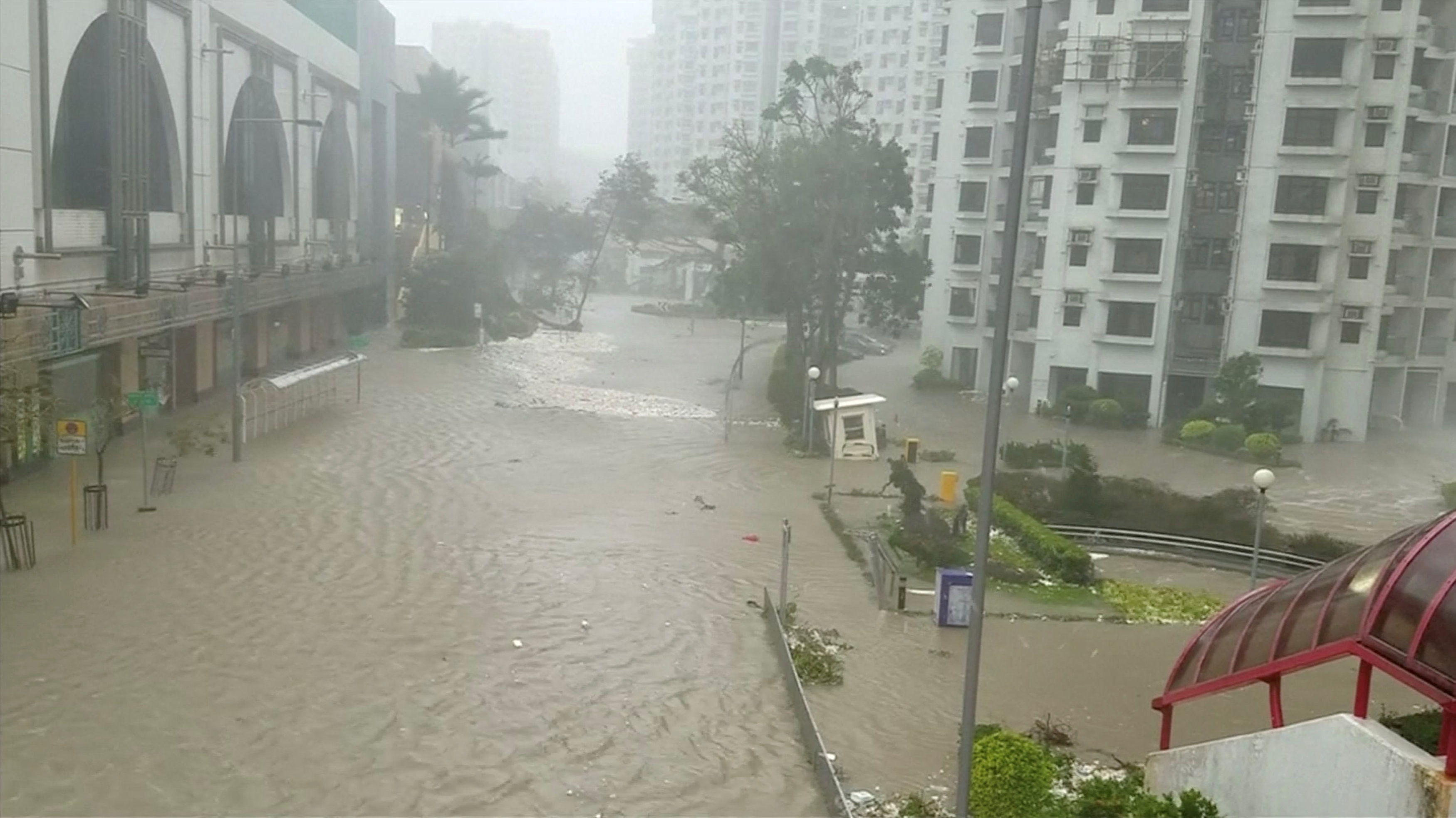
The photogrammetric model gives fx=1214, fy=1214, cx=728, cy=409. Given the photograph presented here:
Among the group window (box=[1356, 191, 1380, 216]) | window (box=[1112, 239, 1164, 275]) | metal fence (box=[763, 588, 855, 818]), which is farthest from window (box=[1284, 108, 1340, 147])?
metal fence (box=[763, 588, 855, 818])

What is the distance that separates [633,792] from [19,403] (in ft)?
34.1

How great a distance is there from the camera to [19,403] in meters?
15.2

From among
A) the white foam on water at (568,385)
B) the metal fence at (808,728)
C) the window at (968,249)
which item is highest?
the window at (968,249)

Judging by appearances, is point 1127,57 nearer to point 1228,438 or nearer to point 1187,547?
point 1228,438

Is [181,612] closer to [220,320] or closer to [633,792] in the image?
[633,792]

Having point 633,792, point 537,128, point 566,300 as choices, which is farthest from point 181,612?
Answer: point 537,128

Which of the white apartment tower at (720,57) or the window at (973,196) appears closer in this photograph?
the window at (973,196)

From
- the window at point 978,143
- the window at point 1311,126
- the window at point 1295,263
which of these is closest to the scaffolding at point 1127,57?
the window at point 1311,126

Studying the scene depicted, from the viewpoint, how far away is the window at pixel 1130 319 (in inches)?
1366

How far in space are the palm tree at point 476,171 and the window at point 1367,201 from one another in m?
42.9

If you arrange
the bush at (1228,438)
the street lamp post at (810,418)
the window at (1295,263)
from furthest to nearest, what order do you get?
1. the window at (1295,263)
2. the bush at (1228,438)
3. the street lamp post at (810,418)

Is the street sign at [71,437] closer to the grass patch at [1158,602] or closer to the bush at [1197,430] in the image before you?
the grass patch at [1158,602]

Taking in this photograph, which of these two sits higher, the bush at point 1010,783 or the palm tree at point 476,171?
the palm tree at point 476,171

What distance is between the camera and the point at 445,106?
59.6 m
